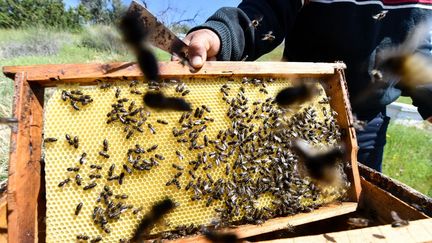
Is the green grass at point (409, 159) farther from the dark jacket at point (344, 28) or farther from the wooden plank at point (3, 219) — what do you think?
the wooden plank at point (3, 219)

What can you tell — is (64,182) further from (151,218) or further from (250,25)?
(250,25)

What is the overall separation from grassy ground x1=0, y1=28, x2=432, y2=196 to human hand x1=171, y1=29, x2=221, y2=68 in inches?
24.8

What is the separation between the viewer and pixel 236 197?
2875 millimetres

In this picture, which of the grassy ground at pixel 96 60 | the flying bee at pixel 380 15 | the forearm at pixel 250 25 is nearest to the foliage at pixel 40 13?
the grassy ground at pixel 96 60

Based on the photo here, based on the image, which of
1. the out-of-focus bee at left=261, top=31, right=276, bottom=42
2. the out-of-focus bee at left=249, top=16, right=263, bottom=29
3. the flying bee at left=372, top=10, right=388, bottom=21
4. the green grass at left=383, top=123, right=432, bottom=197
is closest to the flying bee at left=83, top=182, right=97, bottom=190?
the out-of-focus bee at left=249, top=16, right=263, bottom=29

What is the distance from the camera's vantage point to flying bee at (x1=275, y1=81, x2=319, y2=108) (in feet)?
10.5

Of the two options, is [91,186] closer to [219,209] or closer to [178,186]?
[178,186]

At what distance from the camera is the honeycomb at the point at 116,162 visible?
2.48 metres

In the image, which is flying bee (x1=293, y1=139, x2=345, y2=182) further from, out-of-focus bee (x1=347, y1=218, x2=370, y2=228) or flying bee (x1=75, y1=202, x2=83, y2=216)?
flying bee (x1=75, y1=202, x2=83, y2=216)

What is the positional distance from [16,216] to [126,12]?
5.23ft

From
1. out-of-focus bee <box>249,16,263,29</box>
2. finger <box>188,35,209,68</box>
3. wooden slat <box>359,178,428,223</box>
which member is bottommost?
wooden slat <box>359,178,428,223</box>

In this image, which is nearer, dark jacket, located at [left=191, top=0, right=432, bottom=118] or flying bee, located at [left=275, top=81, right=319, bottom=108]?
flying bee, located at [left=275, top=81, right=319, bottom=108]

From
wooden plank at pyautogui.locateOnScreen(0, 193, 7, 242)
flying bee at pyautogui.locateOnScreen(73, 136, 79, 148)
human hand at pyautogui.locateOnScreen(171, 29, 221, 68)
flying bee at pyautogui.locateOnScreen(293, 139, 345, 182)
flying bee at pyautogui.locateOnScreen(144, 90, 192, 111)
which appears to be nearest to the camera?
wooden plank at pyautogui.locateOnScreen(0, 193, 7, 242)

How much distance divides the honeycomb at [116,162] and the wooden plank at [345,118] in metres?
0.86
